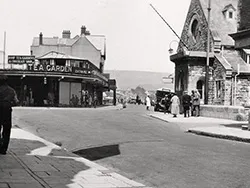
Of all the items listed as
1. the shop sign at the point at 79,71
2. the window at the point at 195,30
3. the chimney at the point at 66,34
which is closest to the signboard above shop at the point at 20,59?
the shop sign at the point at 79,71

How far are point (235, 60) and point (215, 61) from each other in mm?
2508

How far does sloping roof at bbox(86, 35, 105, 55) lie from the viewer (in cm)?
8016

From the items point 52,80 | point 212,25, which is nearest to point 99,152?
point 212,25

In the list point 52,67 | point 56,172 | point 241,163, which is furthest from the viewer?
point 52,67

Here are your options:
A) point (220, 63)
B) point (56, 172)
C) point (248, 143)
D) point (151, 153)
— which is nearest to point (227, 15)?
point (220, 63)

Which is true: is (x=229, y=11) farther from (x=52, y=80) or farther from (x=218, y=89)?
(x=52, y=80)

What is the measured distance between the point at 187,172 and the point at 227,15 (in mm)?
37734

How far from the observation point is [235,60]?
3966cm

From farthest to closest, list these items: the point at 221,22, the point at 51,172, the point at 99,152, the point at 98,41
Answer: the point at 98,41, the point at 221,22, the point at 99,152, the point at 51,172

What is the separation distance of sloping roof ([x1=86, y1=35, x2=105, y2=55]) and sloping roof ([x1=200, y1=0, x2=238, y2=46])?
37.7m

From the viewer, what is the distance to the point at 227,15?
43.1m

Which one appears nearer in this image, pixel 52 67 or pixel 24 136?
pixel 24 136

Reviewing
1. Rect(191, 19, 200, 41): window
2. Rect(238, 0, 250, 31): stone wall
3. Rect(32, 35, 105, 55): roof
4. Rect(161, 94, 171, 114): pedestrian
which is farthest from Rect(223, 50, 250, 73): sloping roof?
Rect(32, 35, 105, 55): roof

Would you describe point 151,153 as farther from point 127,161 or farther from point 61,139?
point 61,139
